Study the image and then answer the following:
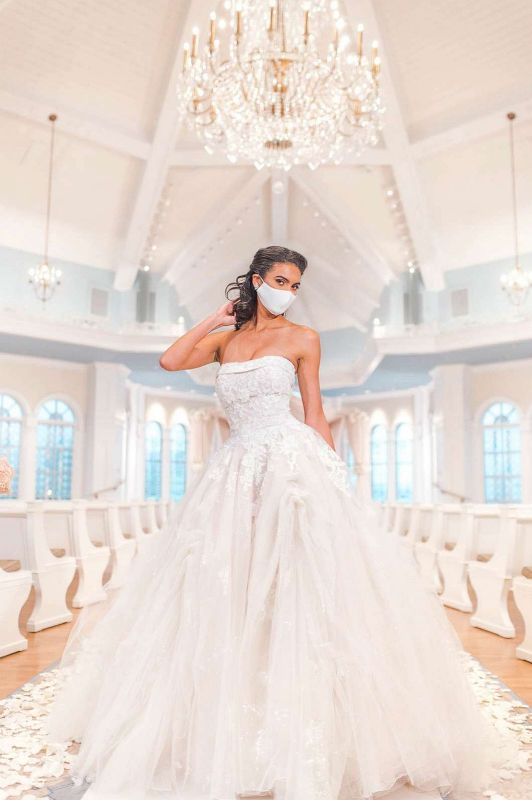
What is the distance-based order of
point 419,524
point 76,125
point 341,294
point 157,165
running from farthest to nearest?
point 341,294 < point 157,165 < point 76,125 < point 419,524

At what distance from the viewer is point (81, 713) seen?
290cm

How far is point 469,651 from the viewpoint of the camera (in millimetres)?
4875

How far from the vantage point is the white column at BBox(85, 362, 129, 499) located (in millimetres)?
15352

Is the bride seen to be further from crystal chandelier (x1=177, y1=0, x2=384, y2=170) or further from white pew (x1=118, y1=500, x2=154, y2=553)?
crystal chandelier (x1=177, y1=0, x2=384, y2=170)

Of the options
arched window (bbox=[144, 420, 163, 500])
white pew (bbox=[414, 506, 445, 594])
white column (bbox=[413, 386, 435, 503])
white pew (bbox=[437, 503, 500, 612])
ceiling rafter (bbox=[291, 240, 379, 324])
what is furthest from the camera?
arched window (bbox=[144, 420, 163, 500])

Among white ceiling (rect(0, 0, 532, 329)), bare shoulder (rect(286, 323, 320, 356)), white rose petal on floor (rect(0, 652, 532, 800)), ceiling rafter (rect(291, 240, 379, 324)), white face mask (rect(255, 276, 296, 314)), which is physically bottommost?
white rose petal on floor (rect(0, 652, 532, 800))

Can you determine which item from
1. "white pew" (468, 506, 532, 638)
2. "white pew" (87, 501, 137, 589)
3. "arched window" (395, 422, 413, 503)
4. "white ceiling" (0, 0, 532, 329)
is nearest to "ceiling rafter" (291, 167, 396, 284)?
"white ceiling" (0, 0, 532, 329)

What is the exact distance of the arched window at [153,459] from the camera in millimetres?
19062

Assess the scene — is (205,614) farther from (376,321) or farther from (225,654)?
(376,321)

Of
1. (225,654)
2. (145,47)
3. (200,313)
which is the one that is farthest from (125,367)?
(225,654)

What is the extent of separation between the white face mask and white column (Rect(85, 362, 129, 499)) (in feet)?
41.9

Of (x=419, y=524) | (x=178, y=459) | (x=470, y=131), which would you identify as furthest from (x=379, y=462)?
(x=419, y=524)

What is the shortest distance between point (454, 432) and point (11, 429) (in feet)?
30.2

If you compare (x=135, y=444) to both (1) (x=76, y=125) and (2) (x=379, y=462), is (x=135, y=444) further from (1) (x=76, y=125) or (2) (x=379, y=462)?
(1) (x=76, y=125)
